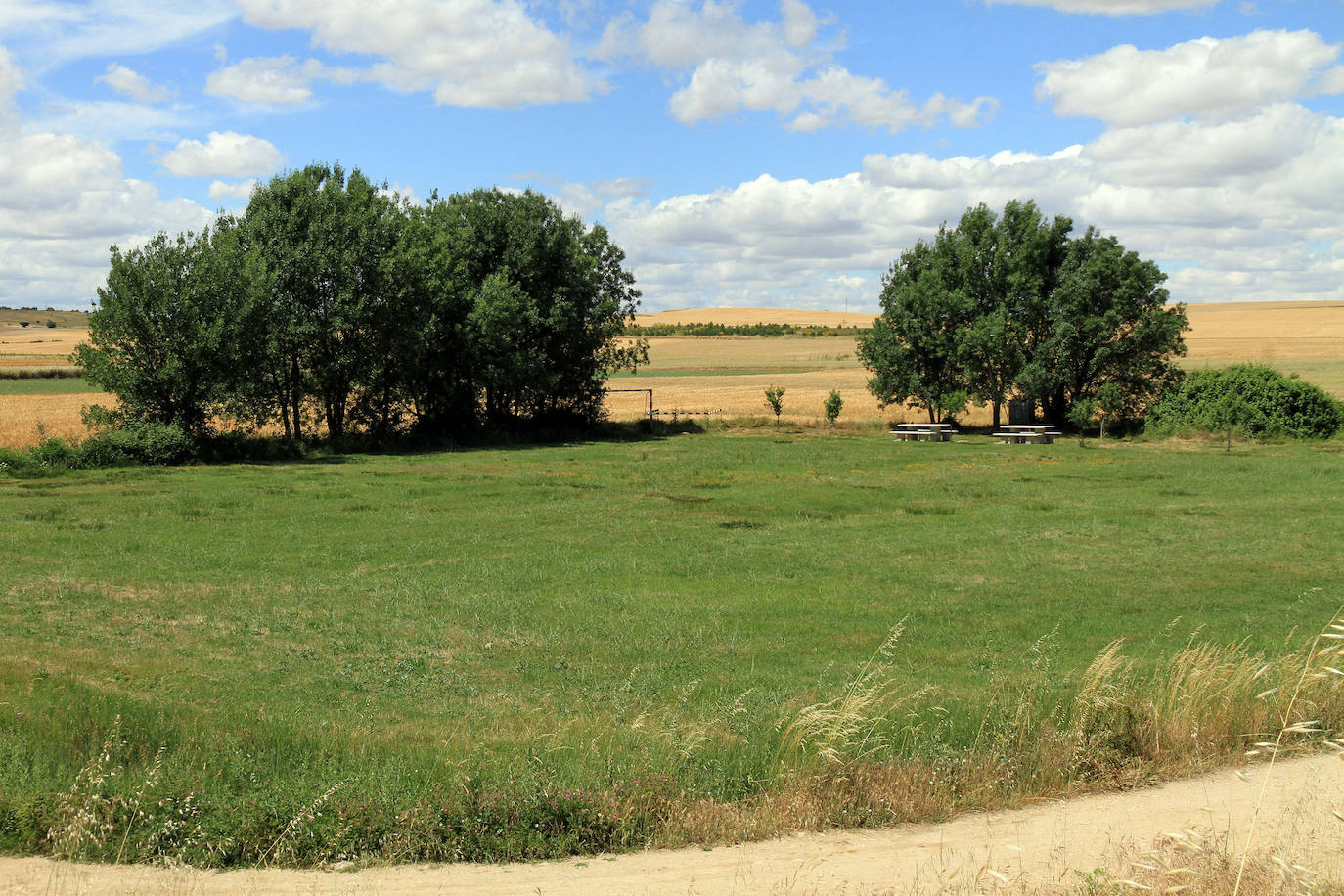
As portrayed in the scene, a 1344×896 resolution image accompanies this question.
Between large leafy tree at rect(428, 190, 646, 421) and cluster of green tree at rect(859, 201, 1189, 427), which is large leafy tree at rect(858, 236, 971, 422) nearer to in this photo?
cluster of green tree at rect(859, 201, 1189, 427)

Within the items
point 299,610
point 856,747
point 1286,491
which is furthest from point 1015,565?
point 1286,491

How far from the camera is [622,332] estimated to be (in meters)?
52.1

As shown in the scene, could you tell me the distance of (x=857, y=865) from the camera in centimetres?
647

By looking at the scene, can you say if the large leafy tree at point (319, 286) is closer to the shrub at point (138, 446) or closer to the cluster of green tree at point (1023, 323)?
the shrub at point (138, 446)

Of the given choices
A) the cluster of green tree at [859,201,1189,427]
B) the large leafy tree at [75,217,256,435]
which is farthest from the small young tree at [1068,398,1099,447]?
the large leafy tree at [75,217,256,435]

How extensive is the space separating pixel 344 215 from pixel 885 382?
28515 millimetres

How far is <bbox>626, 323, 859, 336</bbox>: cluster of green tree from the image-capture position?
179m

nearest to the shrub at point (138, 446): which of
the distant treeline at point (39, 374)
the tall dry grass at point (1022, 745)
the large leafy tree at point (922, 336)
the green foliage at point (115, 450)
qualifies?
the green foliage at point (115, 450)

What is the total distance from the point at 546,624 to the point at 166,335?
2790 cm

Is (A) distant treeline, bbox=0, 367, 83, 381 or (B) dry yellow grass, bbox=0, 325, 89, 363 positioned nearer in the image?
(A) distant treeline, bbox=0, 367, 83, 381

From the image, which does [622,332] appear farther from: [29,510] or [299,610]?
[299,610]

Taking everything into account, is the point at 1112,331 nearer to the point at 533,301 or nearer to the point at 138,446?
the point at 533,301

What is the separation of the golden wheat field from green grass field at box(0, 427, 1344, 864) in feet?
83.2

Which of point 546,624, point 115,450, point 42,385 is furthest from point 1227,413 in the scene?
point 42,385
